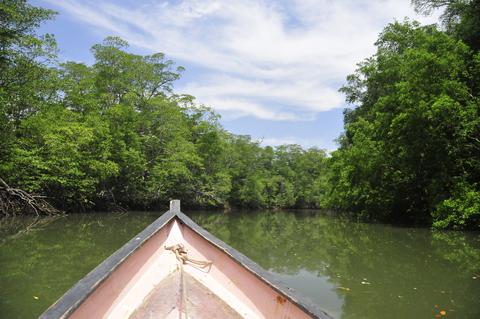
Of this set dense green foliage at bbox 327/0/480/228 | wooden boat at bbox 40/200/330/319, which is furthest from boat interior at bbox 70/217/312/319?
dense green foliage at bbox 327/0/480/228

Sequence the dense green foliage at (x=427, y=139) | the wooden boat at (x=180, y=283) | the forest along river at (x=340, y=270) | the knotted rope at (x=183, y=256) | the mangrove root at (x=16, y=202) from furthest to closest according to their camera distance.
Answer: the mangrove root at (x=16, y=202), the dense green foliage at (x=427, y=139), the forest along river at (x=340, y=270), the knotted rope at (x=183, y=256), the wooden boat at (x=180, y=283)

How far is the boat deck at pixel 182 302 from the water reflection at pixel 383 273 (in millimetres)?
1745

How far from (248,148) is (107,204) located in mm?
21872

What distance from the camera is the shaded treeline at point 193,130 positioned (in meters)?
13.6

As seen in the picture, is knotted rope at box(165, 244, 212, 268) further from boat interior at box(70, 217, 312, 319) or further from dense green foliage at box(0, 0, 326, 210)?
dense green foliage at box(0, 0, 326, 210)

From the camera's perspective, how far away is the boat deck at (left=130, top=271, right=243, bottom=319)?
3037 millimetres

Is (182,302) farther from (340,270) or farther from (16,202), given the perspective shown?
(16,202)

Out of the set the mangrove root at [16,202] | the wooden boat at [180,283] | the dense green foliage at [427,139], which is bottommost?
the mangrove root at [16,202]

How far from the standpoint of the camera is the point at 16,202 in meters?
15.2

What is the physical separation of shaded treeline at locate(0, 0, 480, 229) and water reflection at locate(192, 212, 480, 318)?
448 cm

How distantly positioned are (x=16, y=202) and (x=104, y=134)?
752 centimetres

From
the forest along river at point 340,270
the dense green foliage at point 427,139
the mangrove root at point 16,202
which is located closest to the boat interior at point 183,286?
the forest along river at point 340,270

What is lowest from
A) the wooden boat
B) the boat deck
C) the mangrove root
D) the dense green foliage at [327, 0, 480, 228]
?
the mangrove root

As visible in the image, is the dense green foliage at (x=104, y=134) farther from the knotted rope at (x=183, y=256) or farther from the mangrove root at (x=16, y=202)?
the knotted rope at (x=183, y=256)
